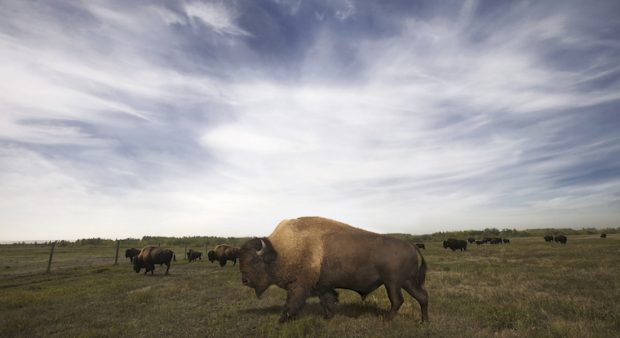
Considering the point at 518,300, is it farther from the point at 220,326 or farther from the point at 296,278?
the point at 220,326

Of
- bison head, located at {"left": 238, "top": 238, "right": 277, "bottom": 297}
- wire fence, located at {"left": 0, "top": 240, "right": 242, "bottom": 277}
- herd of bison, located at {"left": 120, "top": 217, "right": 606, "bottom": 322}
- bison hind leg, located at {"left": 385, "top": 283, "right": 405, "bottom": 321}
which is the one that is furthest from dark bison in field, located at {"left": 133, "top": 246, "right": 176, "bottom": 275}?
bison hind leg, located at {"left": 385, "top": 283, "right": 405, "bottom": 321}

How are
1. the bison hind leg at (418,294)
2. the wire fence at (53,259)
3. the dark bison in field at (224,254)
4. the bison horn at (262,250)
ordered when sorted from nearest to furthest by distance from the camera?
the bison hind leg at (418,294) → the bison horn at (262,250) → the wire fence at (53,259) → the dark bison in field at (224,254)

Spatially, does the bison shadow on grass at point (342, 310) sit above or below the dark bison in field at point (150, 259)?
below

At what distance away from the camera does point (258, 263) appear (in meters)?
8.08

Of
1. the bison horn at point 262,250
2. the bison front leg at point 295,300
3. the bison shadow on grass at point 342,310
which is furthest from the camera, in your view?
the bison shadow on grass at point 342,310

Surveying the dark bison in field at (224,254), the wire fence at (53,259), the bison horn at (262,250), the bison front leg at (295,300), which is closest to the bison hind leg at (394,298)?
the bison front leg at (295,300)

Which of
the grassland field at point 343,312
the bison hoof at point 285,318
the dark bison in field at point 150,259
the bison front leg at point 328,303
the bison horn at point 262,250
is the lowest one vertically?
the grassland field at point 343,312

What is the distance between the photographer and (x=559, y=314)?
8398mm

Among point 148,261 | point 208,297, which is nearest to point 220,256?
point 148,261

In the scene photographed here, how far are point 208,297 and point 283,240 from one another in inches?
253

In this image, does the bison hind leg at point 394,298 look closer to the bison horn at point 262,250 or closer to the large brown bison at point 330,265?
the large brown bison at point 330,265

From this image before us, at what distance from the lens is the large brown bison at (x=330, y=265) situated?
24.7ft

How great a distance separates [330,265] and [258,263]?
1.84 meters

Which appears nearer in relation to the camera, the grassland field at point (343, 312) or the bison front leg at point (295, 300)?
the grassland field at point (343, 312)
